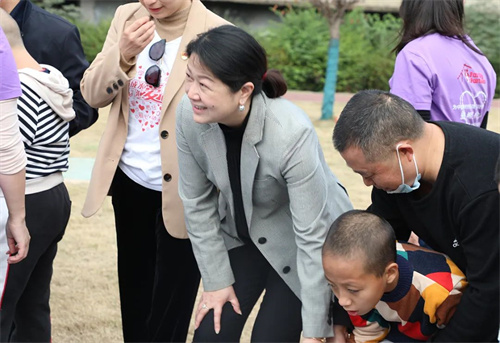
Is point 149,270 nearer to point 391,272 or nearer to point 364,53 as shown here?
point 391,272

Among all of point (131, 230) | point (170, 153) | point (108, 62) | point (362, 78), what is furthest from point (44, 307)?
point (362, 78)

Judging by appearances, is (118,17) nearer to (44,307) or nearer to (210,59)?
(210,59)

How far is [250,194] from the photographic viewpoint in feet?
8.79

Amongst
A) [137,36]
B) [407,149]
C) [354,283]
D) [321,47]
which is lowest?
[321,47]

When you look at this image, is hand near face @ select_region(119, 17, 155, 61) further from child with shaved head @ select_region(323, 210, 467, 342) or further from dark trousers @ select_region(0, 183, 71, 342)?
child with shaved head @ select_region(323, 210, 467, 342)

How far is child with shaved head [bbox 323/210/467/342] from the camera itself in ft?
7.61

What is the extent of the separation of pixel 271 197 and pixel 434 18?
52.2 inches

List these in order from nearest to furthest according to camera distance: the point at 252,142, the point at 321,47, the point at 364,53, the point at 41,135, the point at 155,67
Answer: the point at 252,142
the point at 41,135
the point at 155,67
the point at 321,47
the point at 364,53

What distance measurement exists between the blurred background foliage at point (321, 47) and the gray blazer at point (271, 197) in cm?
1228

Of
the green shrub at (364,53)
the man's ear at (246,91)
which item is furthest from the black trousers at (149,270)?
the green shrub at (364,53)

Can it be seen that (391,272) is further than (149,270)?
No

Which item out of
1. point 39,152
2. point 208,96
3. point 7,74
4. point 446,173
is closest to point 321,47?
point 39,152

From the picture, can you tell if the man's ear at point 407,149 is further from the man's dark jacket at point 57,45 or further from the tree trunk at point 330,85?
the tree trunk at point 330,85

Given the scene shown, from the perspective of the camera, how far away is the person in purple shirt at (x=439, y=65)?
333cm
